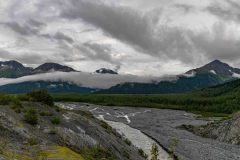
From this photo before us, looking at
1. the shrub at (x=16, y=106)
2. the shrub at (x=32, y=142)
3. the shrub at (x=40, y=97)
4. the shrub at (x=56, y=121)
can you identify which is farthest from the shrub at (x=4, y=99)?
the shrub at (x=32, y=142)

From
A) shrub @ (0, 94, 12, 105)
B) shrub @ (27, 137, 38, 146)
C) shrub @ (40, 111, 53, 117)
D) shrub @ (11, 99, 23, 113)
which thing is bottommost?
shrub @ (27, 137, 38, 146)

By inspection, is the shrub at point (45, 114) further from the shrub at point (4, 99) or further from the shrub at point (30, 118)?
the shrub at point (4, 99)

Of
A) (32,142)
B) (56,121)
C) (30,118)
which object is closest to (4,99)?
(30,118)

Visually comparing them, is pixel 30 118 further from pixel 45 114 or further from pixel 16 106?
pixel 45 114

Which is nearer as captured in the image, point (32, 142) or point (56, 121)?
point (32, 142)

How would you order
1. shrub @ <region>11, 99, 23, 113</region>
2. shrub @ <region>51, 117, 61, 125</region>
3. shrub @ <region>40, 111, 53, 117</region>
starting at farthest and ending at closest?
shrub @ <region>40, 111, 53, 117</region>, shrub @ <region>51, 117, 61, 125</region>, shrub @ <region>11, 99, 23, 113</region>

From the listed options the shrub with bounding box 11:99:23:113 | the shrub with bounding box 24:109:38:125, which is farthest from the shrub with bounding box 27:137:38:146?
the shrub with bounding box 11:99:23:113

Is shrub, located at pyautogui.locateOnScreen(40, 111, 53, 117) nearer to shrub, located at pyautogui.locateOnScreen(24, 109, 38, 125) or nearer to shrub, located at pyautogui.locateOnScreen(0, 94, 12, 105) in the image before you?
shrub, located at pyautogui.locateOnScreen(24, 109, 38, 125)

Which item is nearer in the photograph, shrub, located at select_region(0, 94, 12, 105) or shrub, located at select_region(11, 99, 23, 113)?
shrub, located at select_region(11, 99, 23, 113)

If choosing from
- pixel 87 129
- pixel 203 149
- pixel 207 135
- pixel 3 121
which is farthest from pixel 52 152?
pixel 207 135

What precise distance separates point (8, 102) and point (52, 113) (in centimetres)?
525

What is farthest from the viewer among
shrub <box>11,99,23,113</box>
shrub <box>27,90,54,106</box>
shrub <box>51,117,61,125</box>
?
shrub <box>27,90,54,106</box>

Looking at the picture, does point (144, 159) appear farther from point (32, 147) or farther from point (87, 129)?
point (32, 147)

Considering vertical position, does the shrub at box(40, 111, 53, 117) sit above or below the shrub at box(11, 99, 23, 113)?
below
